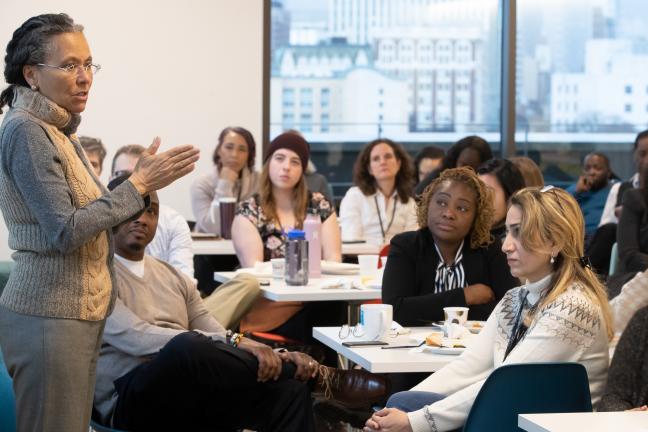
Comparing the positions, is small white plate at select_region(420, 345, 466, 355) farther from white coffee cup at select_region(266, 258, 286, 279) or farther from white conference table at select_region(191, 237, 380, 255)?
white conference table at select_region(191, 237, 380, 255)

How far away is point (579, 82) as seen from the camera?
896cm

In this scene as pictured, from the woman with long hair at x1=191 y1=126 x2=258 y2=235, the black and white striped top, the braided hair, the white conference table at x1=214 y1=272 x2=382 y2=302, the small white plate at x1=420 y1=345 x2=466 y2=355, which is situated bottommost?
the white conference table at x1=214 y1=272 x2=382 y2=302

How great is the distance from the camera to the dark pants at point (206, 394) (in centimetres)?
278

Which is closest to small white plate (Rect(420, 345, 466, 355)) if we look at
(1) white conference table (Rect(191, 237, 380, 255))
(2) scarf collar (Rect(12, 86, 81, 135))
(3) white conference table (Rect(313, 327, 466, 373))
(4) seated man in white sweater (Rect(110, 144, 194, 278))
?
(3) white conference table (Rect(313, 327, 466, 373))

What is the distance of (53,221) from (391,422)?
→ 101cm

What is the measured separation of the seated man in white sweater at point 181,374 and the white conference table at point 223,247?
2.18 meters

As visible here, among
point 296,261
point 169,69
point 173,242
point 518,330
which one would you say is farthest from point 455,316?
point 169,69

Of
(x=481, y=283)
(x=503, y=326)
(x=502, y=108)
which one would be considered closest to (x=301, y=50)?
(x=502, y=108)

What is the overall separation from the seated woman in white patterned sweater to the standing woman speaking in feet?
2.66

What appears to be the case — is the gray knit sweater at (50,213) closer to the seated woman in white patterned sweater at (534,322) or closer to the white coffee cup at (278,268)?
the seated woman in white patterned sweater at (534,322)

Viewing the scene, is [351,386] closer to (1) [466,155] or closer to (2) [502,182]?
(2) [502,182]

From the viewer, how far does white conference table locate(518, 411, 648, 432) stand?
2.05 m

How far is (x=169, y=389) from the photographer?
111 inches

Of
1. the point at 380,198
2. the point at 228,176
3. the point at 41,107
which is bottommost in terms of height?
the point at 380,198
